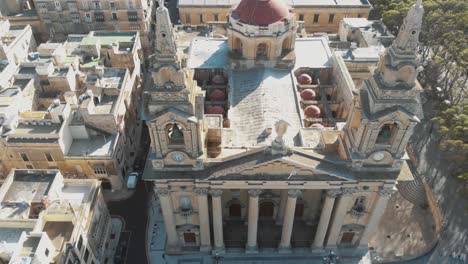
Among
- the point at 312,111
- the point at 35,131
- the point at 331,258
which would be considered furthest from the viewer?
the point at 35,131

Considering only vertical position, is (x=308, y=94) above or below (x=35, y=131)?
above

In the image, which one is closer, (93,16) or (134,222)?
(134,222)

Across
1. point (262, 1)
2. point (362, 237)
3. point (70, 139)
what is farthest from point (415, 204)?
point (70, 139)

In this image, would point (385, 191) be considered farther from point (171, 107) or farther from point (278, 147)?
point (171, 107)

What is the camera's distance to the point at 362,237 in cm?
5916

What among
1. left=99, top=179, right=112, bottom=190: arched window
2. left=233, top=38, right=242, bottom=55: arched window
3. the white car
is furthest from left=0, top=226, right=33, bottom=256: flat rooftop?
left=233, top=38, right=242, bottom=55: arched window

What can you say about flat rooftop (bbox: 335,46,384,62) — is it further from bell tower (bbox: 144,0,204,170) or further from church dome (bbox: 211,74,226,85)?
bell tower (bbox: 144,0,204,170)

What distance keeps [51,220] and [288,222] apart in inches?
1256

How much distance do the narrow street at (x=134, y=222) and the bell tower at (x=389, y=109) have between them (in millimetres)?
35071

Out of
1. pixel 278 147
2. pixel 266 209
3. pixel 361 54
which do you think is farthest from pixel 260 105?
pixel 361 54

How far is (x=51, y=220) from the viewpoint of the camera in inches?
2030

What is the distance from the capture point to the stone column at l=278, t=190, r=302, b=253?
172ft

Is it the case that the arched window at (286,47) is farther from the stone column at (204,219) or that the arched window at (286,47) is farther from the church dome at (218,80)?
the stone column at (204,219)

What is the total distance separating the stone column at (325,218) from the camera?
52188 mm
